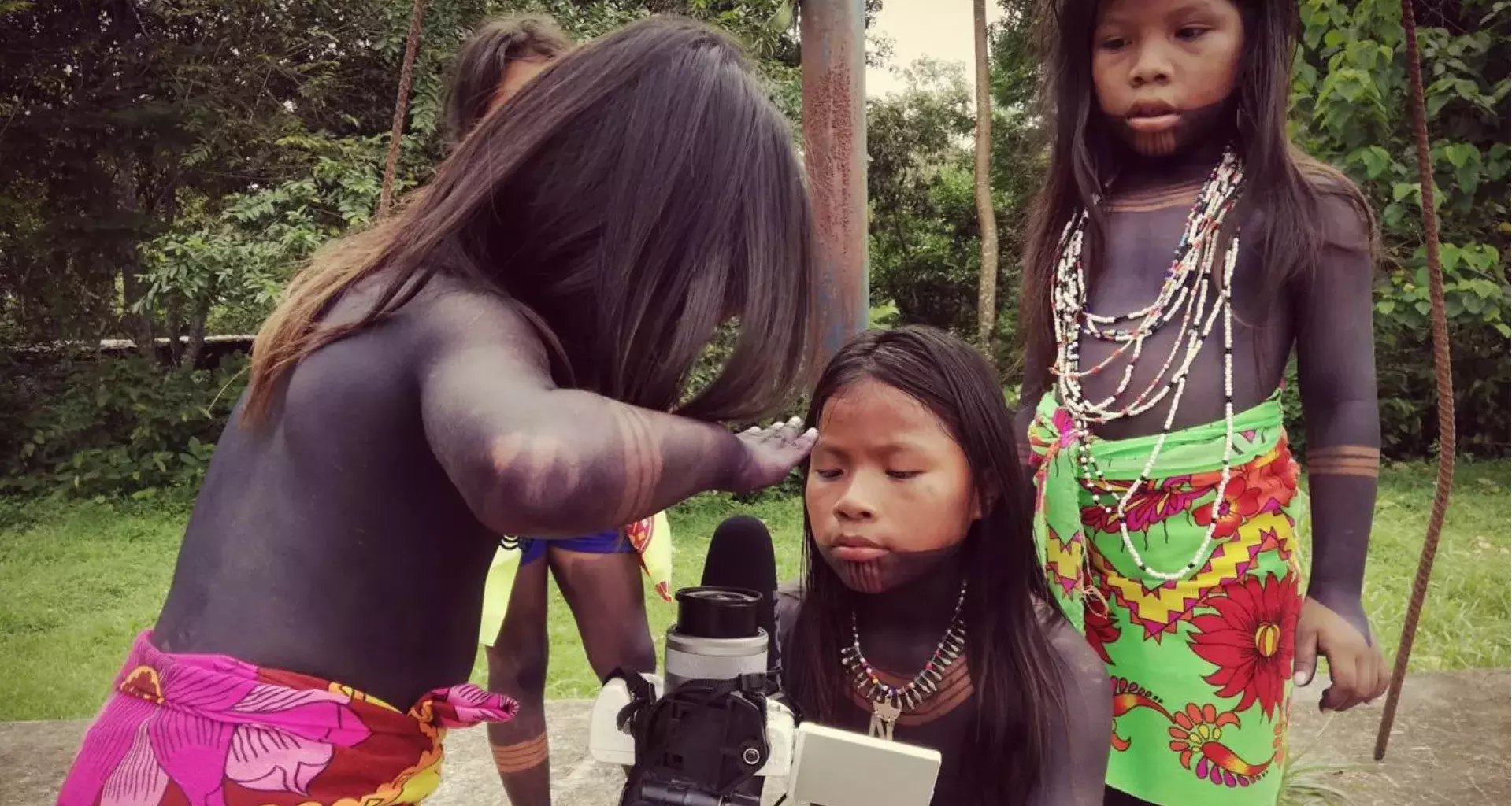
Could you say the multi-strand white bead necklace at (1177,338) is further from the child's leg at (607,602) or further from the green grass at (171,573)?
the green grass at (171,573)

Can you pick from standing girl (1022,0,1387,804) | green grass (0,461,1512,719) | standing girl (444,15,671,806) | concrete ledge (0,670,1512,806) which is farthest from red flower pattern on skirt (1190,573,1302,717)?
green grass (0,461,1512,719)

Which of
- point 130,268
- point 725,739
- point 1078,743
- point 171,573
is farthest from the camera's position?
point 130,268

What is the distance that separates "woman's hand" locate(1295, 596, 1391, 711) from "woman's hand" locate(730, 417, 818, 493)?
0.81m

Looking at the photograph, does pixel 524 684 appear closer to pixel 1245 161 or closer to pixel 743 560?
pixel 743 560

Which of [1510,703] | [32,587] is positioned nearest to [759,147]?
[1510,703]

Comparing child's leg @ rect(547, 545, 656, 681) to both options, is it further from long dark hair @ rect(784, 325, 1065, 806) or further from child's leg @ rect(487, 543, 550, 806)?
long dark hair @ rect(784, 325, 1065, 806)

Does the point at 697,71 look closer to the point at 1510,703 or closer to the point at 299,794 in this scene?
the point at 299,794

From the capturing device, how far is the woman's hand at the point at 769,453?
0.90m

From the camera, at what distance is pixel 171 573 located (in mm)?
5266

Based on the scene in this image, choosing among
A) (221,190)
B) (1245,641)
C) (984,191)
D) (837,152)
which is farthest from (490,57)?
(221,190)

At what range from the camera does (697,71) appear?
97 centimetres

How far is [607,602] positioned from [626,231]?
127 cm

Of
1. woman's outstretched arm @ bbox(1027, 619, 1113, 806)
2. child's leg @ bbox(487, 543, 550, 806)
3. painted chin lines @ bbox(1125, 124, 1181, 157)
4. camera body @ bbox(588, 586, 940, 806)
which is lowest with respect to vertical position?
child's leg @ bbox(487, 543, 550, 806)

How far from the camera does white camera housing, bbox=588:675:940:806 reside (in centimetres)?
95
